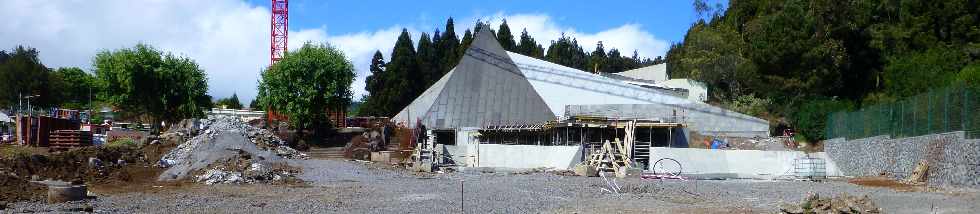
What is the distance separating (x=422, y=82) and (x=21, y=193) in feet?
174

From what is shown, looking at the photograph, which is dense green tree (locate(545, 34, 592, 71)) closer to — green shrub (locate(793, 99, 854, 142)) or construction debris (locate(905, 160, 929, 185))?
green shrub (locate(793, 99, 854, 142))

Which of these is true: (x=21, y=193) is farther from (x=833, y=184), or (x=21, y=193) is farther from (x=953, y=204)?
(x=833, y=184)

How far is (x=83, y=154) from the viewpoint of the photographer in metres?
29.2

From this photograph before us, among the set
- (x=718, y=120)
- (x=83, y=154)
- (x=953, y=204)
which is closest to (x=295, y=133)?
(x=83, y=154)

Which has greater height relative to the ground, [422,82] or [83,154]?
[422,82]

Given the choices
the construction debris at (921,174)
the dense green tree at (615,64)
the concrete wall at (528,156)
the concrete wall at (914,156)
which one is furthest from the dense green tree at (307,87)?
the dense green tree at (615,64)

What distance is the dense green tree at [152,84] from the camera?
48.6 meters

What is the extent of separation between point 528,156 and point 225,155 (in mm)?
14110

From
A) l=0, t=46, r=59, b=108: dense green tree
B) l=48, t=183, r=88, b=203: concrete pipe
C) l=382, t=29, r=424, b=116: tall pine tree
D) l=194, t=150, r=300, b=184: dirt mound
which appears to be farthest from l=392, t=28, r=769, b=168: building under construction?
l=0, t=46, r=59, b=108: dense green tree

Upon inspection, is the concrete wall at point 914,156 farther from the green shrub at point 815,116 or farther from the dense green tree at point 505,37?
the dense green tree at point 505,37

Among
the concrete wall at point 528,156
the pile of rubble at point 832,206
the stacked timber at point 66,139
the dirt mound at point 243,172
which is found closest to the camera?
the pile of rubble at point 832,206

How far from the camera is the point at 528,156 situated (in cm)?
3738

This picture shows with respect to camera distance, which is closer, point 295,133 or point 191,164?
point 191,164

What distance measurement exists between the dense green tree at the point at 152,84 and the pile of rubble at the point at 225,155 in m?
8.10
